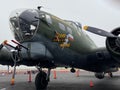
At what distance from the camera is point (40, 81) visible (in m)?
14.6

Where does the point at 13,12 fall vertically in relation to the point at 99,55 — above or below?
above

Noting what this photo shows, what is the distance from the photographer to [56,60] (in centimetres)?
1410

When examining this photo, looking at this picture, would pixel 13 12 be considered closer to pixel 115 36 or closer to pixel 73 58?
pixel 73 58

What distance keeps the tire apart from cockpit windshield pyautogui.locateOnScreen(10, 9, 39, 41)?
227 cm

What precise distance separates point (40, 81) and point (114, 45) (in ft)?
13.8

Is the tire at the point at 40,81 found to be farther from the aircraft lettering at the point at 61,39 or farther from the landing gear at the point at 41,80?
the aircraft lettering at the point at 61,39

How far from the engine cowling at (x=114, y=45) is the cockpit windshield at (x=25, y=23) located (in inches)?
134

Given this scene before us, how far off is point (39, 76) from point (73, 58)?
1.95m

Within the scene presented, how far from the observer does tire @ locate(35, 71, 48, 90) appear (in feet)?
47.4

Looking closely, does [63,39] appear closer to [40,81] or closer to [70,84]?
[40,81]

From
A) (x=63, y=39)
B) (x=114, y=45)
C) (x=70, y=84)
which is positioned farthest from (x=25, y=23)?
(x=70, y=84)

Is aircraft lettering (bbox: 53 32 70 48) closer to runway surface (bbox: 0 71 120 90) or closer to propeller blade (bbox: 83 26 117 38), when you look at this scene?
propeller blade (bbox: 83 26 117 38)

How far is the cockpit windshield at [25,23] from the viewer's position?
13.2 metres

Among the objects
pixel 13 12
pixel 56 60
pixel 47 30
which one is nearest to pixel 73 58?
pixel 56 60
